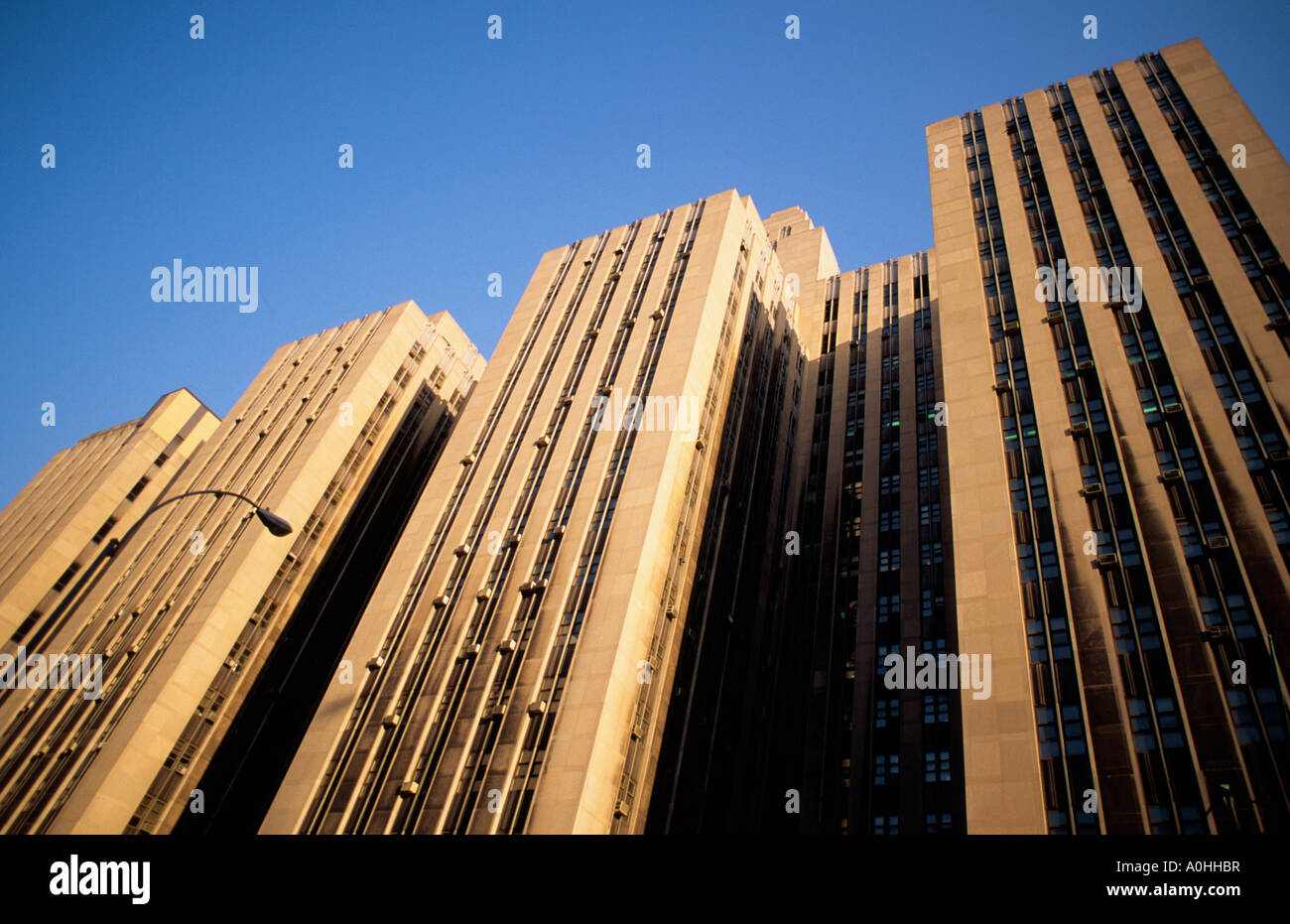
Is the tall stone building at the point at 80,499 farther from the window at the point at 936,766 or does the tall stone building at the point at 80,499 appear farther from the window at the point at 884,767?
the window at the point at 936,766

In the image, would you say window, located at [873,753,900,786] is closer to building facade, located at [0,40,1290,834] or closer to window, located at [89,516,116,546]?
building facade, located at [0,40,1290,834]

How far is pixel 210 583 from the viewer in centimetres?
5297

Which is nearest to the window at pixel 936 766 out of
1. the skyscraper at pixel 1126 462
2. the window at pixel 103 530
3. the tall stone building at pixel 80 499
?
the skyscraper at pixel 1126 462

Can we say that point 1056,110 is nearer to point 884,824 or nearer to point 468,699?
point 884,824

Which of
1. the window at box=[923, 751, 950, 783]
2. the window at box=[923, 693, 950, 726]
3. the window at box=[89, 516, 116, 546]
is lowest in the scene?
the window at box=[923, 751, 950, 783]

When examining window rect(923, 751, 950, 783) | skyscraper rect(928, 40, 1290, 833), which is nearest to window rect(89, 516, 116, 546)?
window rect(923, 751, 950, 783)

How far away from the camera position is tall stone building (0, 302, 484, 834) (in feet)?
144

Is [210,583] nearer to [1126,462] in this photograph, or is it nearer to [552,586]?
[552,586]

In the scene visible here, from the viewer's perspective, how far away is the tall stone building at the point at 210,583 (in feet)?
144

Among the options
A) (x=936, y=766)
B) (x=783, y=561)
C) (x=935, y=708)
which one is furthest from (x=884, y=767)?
(x=783, y=561)

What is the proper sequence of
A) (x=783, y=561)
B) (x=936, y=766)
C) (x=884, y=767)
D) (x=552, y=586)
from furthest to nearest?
(x=783, y=561)
(x=552, y=586)
(x=884, y=767)
(x=936, y=766)
